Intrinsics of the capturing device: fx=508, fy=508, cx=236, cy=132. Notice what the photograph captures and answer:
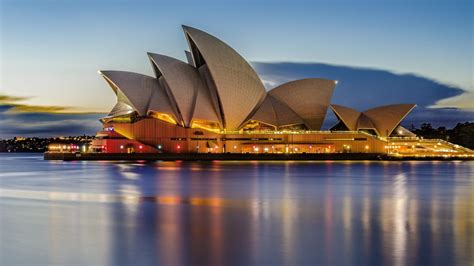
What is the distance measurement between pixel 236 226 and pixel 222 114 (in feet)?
159

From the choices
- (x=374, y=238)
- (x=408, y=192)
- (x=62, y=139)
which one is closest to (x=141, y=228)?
(x=374, y=238)

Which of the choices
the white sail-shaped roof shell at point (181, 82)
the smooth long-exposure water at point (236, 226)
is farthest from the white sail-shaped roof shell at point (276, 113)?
the smooth long-exposure water at point (236, 226)

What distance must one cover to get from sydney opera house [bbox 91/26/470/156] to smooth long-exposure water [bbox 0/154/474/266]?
33518 mm

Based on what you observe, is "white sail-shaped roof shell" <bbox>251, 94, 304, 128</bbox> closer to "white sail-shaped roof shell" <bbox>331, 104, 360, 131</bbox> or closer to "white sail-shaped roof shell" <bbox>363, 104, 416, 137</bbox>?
"white sail-shaped roof shell" <bbox>331, 104, 360, 131</bbox>

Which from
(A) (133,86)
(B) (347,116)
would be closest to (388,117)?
(B) (347,116)

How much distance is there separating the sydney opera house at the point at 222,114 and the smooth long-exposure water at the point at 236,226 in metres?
33.5

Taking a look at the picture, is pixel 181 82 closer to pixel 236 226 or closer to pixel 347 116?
pixel 347 116

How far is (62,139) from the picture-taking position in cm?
15700

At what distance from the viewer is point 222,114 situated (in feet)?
209

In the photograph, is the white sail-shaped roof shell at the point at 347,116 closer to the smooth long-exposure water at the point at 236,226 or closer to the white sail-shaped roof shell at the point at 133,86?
the white sail-shaped roof shell at the point at 133,86

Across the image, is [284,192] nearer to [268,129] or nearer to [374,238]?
[374,238]

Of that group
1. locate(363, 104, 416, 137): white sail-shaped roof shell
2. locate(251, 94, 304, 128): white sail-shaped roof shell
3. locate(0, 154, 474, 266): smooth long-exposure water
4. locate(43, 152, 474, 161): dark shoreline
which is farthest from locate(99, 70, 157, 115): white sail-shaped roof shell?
locate(0, 154, 474, 266): smooth long-exposure water

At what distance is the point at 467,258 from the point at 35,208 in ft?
51.9

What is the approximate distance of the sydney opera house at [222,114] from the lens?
60156mm
